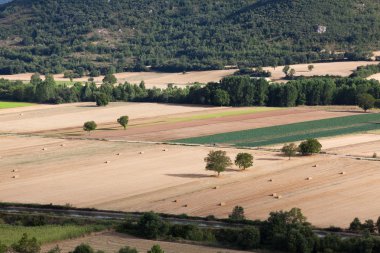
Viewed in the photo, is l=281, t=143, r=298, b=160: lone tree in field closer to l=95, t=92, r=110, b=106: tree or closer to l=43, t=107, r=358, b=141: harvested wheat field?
l=43, t=107, r=358, b=141: harvested wheat field

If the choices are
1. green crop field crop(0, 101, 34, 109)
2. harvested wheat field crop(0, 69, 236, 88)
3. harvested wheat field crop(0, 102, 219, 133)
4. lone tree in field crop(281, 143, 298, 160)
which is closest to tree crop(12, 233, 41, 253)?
lone tree in field crop(281, 143, 298, 160)

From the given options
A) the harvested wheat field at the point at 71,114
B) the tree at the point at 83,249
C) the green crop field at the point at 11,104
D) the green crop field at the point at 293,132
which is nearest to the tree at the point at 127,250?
the tree at the point at 83,249

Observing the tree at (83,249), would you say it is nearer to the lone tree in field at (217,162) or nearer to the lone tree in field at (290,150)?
the lone tree in field at (217,162)

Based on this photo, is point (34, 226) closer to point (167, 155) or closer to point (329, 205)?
point (329, 205)

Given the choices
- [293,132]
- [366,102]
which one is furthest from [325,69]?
[293,132]

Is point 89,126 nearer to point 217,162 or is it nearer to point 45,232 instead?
point 217,162
